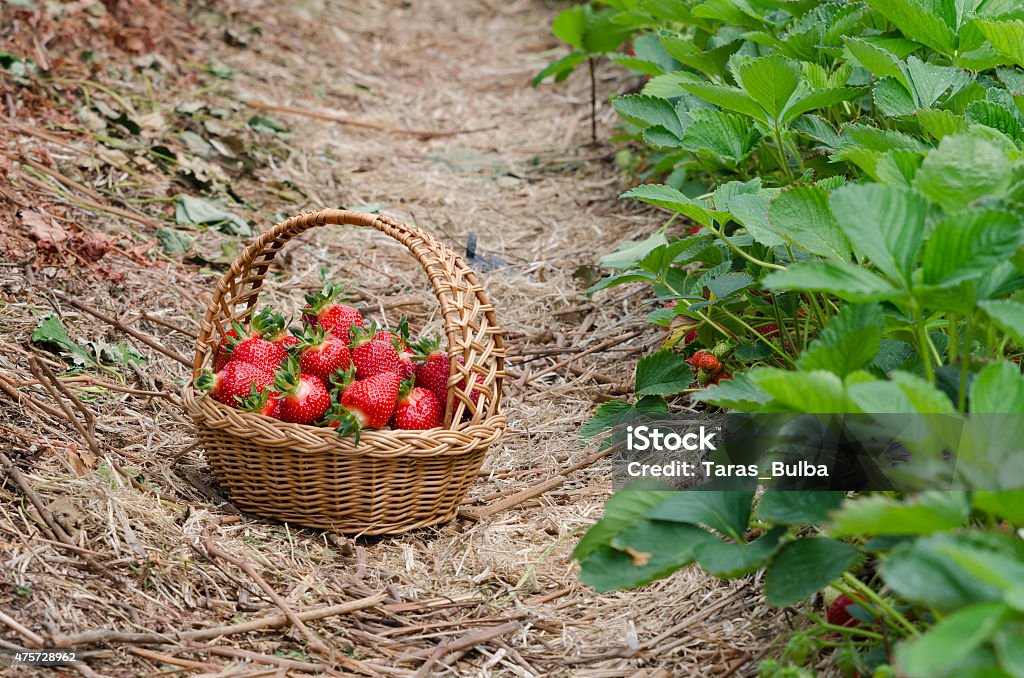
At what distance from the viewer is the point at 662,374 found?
1.89 m

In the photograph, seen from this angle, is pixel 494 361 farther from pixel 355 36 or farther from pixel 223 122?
pixel 355 36

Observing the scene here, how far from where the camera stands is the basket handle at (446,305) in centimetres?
174

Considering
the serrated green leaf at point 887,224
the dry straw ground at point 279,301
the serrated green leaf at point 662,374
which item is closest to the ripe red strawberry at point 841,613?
the dry straw ground at point 279,301

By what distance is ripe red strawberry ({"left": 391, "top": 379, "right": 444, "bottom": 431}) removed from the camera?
1.75 metres

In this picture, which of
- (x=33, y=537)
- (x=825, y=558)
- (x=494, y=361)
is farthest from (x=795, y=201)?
(x=33, y=537)

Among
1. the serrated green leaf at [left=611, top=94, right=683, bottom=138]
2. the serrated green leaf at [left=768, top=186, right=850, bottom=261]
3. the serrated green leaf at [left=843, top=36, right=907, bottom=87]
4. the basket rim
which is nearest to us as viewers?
the serrated green leaf at [left=768, top=186, right=850, bottom=261]

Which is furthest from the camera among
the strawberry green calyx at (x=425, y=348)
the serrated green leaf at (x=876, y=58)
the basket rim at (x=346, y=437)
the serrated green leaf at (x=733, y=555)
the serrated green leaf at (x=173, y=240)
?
the serrated green leaf at (x=173, y=240)

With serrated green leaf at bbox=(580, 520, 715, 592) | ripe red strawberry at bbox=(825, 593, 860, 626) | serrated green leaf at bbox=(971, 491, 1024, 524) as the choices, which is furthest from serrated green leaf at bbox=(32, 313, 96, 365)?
serrated green leaf at bbox=(971, 491, 1024, 524)

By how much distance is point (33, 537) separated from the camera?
1559 millimetres

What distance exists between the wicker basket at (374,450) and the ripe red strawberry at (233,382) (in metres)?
0.03

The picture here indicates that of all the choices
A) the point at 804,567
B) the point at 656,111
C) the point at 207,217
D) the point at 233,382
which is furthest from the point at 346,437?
the point at 207,217

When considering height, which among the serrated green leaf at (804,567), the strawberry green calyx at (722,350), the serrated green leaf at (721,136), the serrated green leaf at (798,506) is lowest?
the strawberry green calyx at (722,350)

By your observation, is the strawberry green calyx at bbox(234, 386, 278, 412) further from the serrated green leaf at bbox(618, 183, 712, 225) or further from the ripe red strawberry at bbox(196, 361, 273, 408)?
the serrated green leaf at bbox(618, 183, 712, 225)

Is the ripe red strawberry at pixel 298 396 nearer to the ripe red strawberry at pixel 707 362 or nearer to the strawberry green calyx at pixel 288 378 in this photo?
the strawberry green calyx at pixel 288 378
